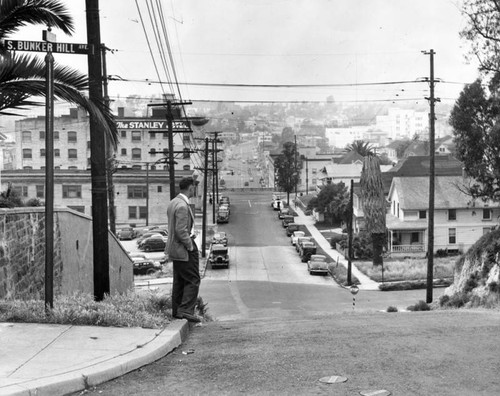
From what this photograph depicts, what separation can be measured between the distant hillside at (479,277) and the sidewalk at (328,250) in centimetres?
1924

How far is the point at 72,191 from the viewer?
7544 cm

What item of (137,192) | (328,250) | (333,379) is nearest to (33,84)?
(333,379)

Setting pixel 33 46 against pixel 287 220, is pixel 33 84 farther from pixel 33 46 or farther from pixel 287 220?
pixel 287 220

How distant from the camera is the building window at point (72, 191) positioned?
7519cm

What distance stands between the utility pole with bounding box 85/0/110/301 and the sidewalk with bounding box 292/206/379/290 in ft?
111

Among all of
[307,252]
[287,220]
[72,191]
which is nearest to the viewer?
[307,252]

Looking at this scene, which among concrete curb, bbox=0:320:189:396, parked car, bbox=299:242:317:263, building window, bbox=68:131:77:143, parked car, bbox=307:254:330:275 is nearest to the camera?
concrete curb, bbox=0:320:189:396

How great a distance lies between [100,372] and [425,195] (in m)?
57.8

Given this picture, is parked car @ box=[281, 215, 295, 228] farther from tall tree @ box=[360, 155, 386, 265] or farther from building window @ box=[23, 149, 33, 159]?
building window @ box=[23, 149, 33, 159]

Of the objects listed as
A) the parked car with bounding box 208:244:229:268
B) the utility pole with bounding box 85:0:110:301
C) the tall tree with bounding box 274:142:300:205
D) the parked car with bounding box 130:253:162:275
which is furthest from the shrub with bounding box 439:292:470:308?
the tall tree with bounding box 274:142:300:205

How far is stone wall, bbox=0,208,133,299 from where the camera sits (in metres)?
12.4

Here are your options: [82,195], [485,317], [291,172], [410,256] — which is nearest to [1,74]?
[485,317]

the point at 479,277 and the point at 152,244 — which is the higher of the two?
the point at 479,277

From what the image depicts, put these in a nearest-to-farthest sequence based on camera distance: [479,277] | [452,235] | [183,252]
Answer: [183,252] < [479,277] < [452,235]
